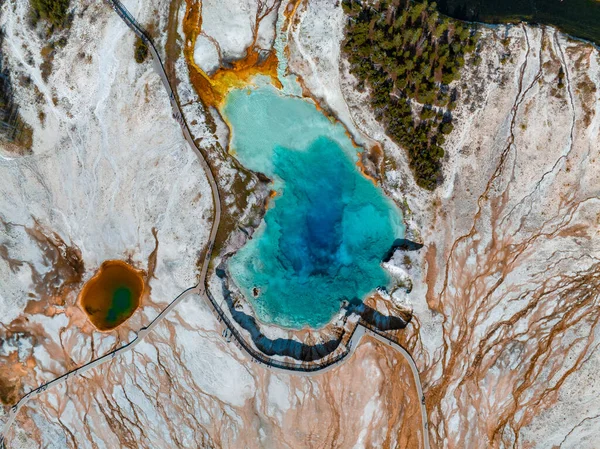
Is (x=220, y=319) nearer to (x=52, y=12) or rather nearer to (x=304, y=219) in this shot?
(x=304, y=219)

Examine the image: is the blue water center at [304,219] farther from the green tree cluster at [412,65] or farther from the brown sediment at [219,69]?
the green tree cluster at [412,65]

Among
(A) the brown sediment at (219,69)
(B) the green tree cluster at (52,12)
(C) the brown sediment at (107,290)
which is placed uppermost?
(A) the brown sediment at (219,69)

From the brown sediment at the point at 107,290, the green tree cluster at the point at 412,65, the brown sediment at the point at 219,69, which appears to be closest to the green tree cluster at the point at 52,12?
the brown sediment at the point at 219,69

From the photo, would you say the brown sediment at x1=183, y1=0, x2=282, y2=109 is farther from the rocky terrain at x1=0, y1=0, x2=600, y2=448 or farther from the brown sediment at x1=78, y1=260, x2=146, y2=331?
the brown sediment at x1=78, y1=260, x2=146, y2=331

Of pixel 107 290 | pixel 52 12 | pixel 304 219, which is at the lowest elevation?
pixel 107 290

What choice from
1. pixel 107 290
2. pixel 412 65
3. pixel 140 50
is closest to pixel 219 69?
pixel 140 50

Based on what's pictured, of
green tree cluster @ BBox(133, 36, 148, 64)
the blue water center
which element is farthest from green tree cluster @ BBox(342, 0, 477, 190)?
green tree cluster @ BBox(133, 36, 148, 64)
